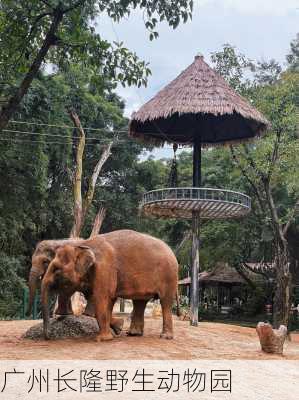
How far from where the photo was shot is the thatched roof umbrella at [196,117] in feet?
47.1

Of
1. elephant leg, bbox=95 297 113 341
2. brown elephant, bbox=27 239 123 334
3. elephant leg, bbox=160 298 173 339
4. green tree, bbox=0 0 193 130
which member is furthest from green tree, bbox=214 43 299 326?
green tree, bbox=0 0 193 130

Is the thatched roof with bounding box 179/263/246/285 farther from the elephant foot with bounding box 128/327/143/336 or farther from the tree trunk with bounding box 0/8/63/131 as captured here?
the tree trunk with bounding box 0/8/63/131

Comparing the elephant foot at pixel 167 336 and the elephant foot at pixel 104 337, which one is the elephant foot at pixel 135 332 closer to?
the elephant foot at pixel 167 336

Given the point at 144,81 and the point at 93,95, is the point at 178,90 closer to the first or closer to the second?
the point at 144,81

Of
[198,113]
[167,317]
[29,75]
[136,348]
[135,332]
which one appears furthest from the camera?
[198,113]

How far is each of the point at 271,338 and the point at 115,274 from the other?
269 centimetres

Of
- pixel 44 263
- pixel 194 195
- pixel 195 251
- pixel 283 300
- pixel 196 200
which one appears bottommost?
pixel 283 300

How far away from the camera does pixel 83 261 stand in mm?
9258

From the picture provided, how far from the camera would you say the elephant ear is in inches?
364

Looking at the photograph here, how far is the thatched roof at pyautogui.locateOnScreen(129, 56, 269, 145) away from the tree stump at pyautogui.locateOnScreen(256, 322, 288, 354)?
6.50 meters

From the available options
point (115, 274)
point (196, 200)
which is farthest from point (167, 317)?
point (196, 200)

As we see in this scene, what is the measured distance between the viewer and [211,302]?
36.8 m

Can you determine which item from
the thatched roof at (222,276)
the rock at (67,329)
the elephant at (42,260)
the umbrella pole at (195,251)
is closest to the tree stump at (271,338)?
the rock at (67,329)

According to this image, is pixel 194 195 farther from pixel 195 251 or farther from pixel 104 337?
pixel 104 337
